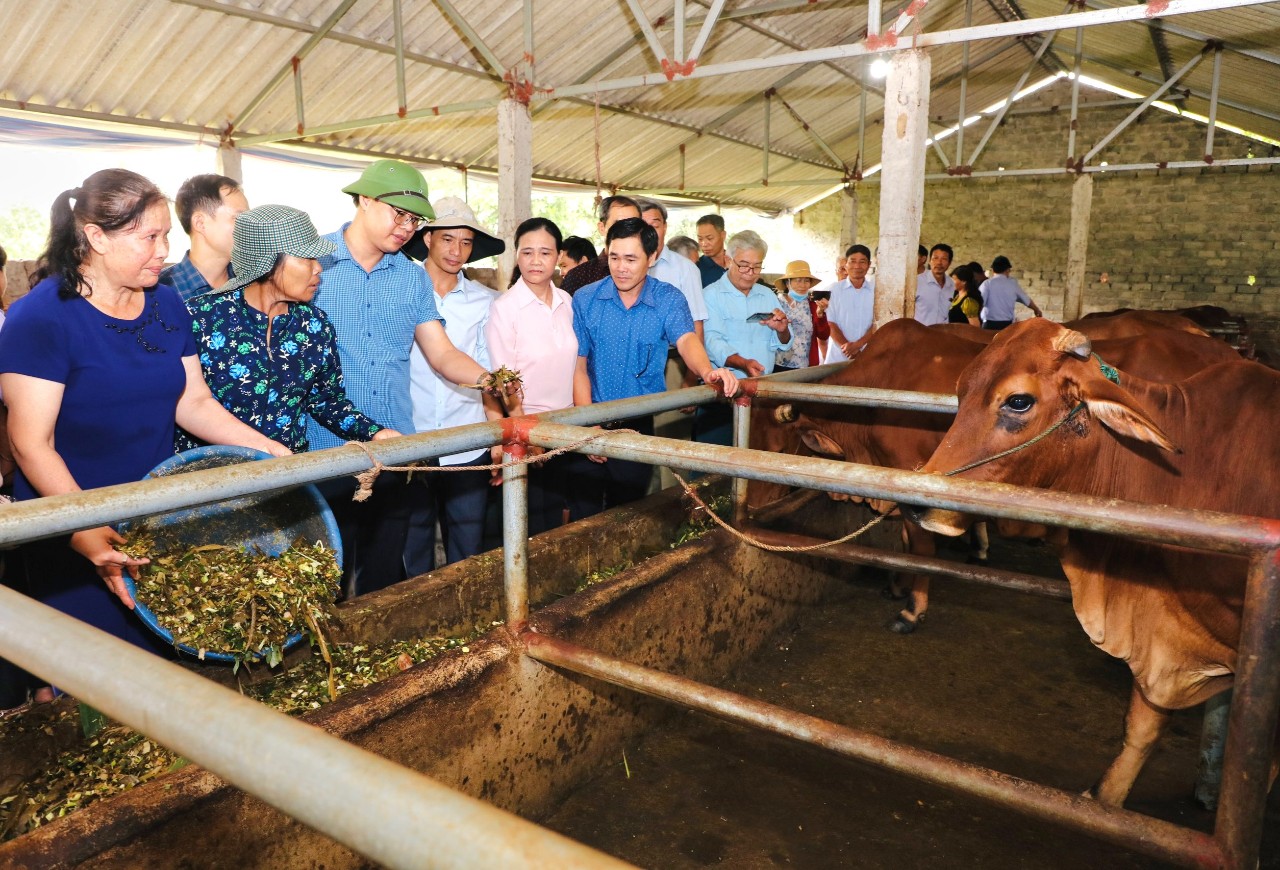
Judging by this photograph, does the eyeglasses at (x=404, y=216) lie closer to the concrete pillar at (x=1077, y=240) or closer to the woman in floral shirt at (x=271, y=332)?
the woman in floral shirt at (x=271, y=332)

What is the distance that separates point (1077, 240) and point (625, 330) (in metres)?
14.4

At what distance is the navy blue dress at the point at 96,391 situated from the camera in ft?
7.32

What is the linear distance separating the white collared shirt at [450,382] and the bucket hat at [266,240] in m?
1.00

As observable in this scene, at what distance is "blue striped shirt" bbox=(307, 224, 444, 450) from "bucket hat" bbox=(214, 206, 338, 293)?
1.76 ft

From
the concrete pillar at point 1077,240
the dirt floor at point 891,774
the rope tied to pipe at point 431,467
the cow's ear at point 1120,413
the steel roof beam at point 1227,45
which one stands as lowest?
the dirt floor at point 891,774

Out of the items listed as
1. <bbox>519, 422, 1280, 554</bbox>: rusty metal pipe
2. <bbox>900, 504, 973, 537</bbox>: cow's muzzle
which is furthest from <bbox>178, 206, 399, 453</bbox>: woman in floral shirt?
<bbox>900, 504, 973, 537</bbox>: cow's muzzle

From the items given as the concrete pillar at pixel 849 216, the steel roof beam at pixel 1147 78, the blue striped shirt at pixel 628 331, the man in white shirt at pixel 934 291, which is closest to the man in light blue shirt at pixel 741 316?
the blue striped shirt at pixel 628 331

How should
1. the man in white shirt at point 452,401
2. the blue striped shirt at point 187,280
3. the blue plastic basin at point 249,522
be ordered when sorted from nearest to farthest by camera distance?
the blue plastic basin at point 249,522, the blue striped shirt at point 187,280, the man in white shirt at point 452,401

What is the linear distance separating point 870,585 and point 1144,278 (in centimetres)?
1645

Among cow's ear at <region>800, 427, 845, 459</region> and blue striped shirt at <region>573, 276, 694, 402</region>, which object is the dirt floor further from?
blue striped shirt at <region>573, 276, 694, 402</region>

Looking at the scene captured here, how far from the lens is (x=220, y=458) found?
2383 mm

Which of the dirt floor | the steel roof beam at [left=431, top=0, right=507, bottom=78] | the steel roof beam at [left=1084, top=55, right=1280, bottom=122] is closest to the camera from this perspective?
the dirt floor

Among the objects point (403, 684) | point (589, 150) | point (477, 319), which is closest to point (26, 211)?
point (589, 150)

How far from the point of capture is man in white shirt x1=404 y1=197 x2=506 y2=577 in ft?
12.4
